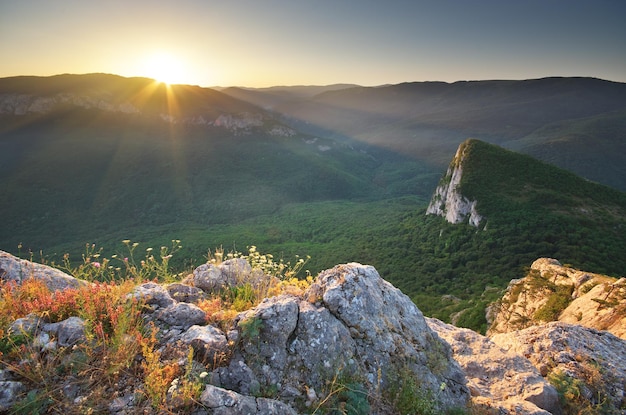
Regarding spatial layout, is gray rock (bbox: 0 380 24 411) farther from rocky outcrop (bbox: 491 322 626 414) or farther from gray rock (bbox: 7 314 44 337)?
rocky outcrop (bbox: 491 322 626 414)

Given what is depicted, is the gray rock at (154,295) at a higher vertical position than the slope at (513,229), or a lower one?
higher

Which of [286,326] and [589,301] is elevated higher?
[286,326]

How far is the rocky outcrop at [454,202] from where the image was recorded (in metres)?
51.7

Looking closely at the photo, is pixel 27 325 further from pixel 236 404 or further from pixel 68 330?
pixel 236 404

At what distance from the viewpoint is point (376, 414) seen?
3963 mm

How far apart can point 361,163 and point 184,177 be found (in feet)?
331

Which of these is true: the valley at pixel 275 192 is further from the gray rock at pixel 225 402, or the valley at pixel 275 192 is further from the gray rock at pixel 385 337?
the gray rock at pixel 225 402

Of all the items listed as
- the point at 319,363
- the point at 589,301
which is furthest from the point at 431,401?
the point at 589,301

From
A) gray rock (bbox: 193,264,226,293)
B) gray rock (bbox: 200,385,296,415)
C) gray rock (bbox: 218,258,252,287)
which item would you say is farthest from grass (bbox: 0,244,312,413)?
gray rock (bbox: 218,258,252,287)

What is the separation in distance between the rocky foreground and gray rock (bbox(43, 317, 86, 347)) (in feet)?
0.04

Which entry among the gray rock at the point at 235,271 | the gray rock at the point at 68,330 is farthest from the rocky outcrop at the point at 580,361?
the gray rock at the point at 68,330

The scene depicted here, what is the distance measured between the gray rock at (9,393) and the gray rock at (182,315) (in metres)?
1.56

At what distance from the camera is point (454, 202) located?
55.3 m

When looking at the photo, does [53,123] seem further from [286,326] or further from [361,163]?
[286,326]
